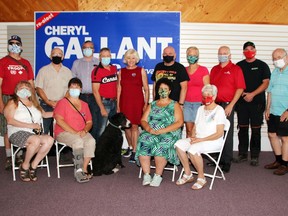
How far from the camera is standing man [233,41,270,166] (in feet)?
18.2

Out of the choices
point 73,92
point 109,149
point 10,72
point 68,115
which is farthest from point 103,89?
point 10,72

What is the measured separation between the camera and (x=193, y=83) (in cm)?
545

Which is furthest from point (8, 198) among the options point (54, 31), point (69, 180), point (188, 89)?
point (54, 31)

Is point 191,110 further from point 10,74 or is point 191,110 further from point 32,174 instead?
point 10,74

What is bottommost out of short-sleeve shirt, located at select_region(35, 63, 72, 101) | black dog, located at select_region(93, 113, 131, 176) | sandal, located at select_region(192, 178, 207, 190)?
sandal, located at select_region(192, 178, 207, 190)

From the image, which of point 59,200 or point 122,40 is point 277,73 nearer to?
point 122,40

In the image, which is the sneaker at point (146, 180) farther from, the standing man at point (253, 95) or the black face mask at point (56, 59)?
the black face mask at point (56, 59)

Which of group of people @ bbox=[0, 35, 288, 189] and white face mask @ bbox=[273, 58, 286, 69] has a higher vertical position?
white face mask @ bbox=[273, 58, 286, 69]

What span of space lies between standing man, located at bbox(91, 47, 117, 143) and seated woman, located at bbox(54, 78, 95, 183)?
552 mm

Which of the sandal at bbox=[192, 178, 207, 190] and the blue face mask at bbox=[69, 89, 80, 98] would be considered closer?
the sandal at bbox=[192, 178, 207, 190]

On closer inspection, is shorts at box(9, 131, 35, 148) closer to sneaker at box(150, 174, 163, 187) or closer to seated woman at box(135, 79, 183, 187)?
seated woman at box(135, 79, 183, 187)

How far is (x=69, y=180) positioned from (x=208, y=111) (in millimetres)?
1895

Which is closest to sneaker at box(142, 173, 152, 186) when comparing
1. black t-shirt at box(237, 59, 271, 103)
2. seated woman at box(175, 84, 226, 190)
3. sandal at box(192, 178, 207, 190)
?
seated woman at box(175, 84, 226, 190)

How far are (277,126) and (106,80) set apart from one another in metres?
2.42
